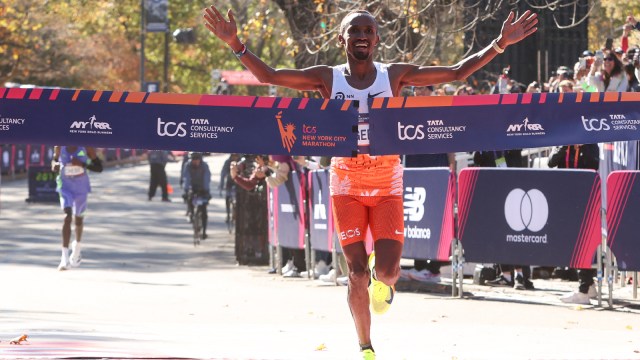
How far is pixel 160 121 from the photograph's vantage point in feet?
33.2

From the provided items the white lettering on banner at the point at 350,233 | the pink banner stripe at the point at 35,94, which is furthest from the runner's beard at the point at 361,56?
the pink banner stripe at the point at 35,94

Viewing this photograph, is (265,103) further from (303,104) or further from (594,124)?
(594,124)

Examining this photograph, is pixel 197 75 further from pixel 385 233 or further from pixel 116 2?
pixel 385 233

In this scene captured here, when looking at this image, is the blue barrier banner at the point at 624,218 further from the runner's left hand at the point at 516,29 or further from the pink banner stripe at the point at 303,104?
the runner's left hand at the point at 516,29

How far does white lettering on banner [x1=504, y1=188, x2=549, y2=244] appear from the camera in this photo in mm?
13570

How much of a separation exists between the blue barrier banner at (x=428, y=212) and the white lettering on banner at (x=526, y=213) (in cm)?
74

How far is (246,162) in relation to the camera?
22.5 m

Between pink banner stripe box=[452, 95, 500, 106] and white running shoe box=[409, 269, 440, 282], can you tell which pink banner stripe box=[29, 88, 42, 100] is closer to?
pink banner stripe box=[452, 95, 500, 106]

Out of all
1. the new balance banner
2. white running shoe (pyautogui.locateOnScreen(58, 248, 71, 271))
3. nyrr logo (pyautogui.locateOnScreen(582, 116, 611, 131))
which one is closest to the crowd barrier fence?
the new balance banner

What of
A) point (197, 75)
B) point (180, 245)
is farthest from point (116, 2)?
point (197, 75)

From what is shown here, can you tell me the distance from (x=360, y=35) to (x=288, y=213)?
9.68m

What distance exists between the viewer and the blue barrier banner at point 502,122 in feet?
32.6

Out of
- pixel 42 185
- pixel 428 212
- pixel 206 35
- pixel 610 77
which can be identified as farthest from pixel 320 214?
pixel 206 35

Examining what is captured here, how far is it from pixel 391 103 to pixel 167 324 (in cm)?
347
